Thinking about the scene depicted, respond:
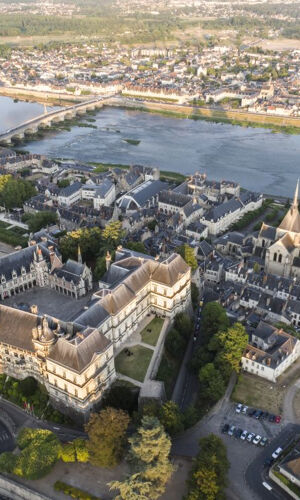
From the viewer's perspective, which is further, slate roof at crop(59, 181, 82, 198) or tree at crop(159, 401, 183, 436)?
slate roof at crop(59, 181, 82, 198)

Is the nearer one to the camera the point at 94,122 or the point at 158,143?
the point at 158,143

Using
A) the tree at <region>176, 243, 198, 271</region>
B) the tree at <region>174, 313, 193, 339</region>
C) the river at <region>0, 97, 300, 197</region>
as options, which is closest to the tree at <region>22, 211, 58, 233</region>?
the tree at <region>176, 243, 198, 271</region>

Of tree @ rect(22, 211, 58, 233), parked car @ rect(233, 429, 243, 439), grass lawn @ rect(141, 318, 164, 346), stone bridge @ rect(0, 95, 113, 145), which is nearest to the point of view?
parked car @ rect(233, 429, 243, 439)

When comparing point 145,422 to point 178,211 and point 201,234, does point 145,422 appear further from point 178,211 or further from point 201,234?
point 178,211

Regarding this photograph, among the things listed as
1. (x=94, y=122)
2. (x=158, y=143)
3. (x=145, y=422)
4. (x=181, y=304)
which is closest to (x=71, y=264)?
(x=181, y=304)

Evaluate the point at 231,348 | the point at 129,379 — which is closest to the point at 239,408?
the point at 231,348

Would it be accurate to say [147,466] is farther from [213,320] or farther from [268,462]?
[213,320]

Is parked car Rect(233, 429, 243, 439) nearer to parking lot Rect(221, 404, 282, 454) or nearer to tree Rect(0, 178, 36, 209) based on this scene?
parking lot Rect(221, 404, 282, 454)

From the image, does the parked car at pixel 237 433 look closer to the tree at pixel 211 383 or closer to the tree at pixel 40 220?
the tree at pixel 211 383
